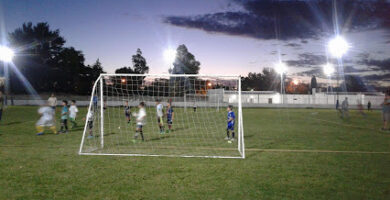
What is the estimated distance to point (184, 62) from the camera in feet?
251

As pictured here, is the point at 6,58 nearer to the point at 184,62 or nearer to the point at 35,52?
the point at 35,52

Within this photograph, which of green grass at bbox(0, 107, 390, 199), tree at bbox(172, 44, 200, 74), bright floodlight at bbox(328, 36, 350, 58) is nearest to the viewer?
green grass at bbox(0, 107, 390, 199)

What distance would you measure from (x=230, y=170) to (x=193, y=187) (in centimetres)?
158

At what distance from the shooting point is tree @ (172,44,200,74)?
75.1 m

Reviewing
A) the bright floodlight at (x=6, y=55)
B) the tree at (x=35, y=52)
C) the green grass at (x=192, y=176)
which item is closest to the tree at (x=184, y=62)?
the tree at (x=35, y=52)

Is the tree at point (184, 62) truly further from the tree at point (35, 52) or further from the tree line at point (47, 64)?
the tree at point (35, 52)

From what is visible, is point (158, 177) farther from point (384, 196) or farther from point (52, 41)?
point (52, 41)

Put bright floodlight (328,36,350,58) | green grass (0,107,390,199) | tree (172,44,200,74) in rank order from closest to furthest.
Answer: green grass (0,107,390,199) → bright floodlight (328,36,350,58) → tree (172,44,200,74)

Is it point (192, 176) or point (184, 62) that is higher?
point (184, 62)

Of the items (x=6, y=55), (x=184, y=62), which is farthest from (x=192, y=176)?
(x=184, y=62)

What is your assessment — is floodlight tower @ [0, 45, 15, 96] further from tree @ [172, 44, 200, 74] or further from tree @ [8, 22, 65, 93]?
tree @ [172, 44, 200, 74]

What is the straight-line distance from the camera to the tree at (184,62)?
75081mm

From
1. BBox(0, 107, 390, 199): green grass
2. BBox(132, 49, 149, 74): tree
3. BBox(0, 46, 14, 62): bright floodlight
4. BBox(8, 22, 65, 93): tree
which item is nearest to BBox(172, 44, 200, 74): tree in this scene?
BBox(132, 49, 149, 74): tree

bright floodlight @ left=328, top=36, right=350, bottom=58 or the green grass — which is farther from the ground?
bright floodlight @ left=328, top=36, right=350, bottom=58
